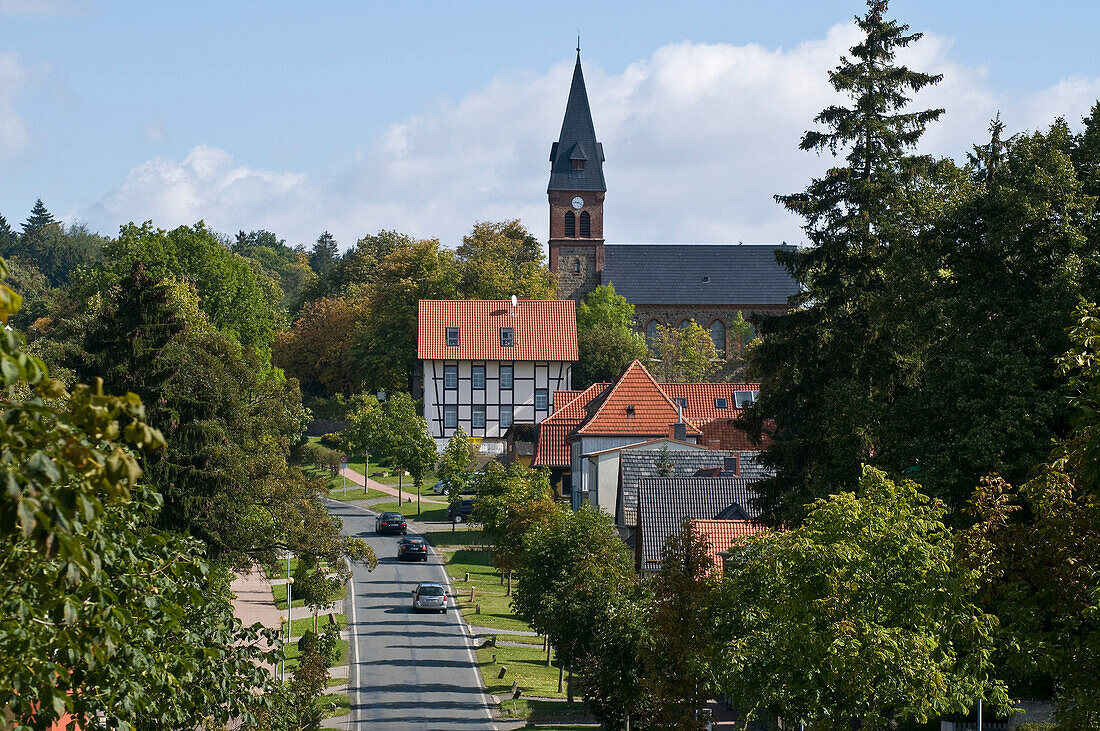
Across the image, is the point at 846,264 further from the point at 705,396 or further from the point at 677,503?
the point at 705,396

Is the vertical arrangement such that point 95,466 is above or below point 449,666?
above

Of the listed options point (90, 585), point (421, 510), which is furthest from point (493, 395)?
point (90, 585)

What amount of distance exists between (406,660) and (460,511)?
26.8 metres

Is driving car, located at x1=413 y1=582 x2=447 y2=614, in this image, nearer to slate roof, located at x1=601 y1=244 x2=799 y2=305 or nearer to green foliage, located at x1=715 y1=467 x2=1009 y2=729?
green foliage, located at x1=715 y1=467 x2=1009 y2=729

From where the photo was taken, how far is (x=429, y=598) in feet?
141

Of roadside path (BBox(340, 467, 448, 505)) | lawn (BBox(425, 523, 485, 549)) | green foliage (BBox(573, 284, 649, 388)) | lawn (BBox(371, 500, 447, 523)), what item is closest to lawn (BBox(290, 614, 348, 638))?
lawn (BBox(425, 523, 485, 549))

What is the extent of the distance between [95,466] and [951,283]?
2138cm

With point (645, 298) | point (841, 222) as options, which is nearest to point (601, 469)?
point (841, 222)

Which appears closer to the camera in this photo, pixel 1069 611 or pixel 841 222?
pixel 1069 611

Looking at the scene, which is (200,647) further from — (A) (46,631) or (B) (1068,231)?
(B) (1068,231)

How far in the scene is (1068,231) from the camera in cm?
2322

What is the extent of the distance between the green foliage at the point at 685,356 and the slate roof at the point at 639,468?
3927 cm

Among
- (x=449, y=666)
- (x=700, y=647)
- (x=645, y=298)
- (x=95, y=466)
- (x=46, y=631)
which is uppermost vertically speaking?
(x=645, y=298)

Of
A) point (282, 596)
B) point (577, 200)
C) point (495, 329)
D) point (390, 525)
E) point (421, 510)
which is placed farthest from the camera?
point (577, 200)
